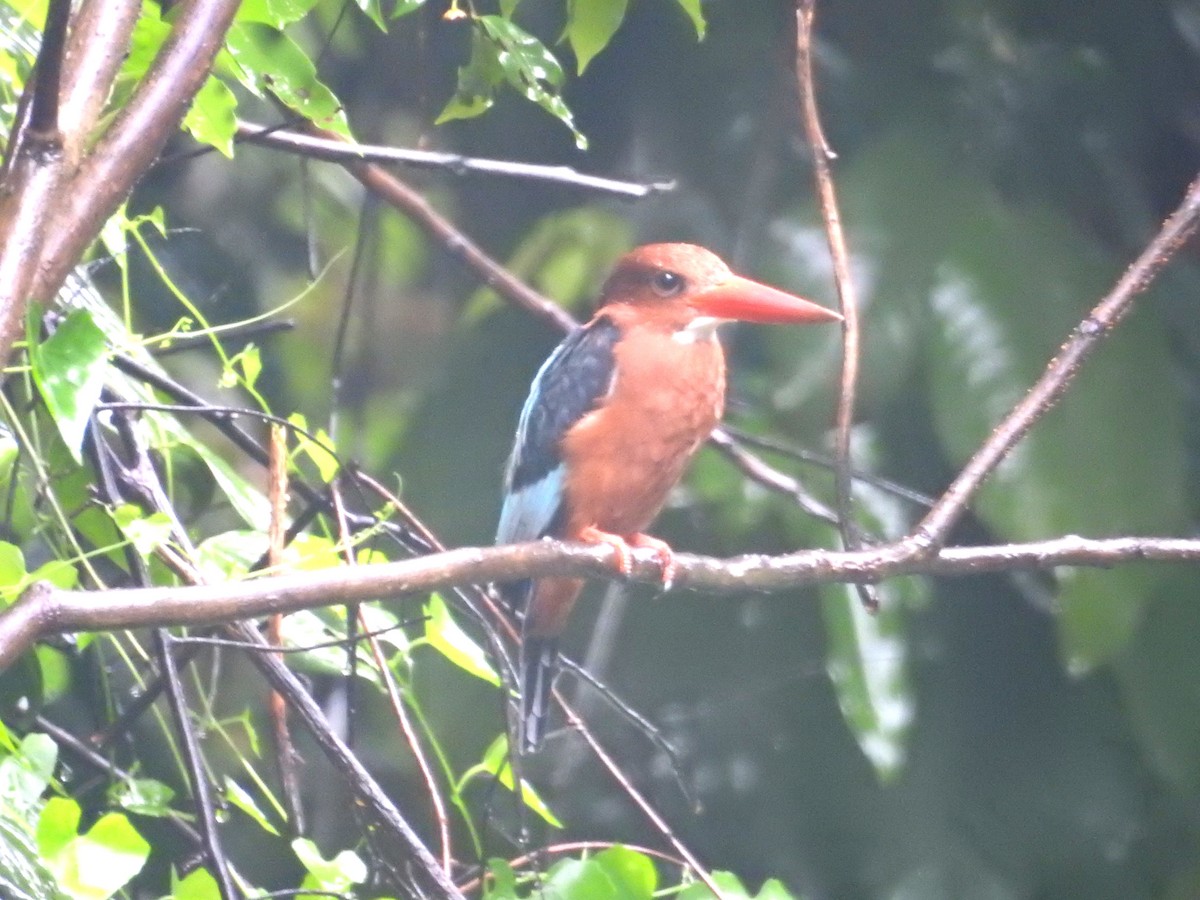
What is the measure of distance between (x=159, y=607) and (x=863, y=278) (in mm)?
1296

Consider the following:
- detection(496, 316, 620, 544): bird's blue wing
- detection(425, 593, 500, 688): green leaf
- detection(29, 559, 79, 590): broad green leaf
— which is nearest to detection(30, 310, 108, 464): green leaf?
detection(29, 559, 79, 590): broad green leaf

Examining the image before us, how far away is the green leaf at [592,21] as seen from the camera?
137 cm

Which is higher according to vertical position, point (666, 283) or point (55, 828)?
point (666, 283)

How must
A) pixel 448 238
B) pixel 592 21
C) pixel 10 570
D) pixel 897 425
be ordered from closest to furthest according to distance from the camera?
pixel 10 570 → pixel 592 21 → pixel 448 238 → pixel 897 425

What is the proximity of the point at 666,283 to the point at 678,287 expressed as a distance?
0.06 ft

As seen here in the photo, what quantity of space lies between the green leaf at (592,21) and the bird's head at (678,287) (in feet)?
2.32

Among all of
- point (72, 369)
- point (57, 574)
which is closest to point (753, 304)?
point (57, 574)

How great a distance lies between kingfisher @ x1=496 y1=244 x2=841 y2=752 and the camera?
1.98m

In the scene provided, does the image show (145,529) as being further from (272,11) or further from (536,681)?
(536,681)

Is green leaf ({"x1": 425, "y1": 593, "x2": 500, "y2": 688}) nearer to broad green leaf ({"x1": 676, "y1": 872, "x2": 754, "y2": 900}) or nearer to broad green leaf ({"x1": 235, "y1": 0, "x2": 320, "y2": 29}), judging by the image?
broad green leaf ({"x1": 676, "y1": 872, "x2": 754, "y2": 900})

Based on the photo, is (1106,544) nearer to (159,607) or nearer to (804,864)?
(159,607)

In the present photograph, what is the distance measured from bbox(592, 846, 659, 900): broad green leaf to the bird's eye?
904 millimetres

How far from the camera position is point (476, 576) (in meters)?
1.20

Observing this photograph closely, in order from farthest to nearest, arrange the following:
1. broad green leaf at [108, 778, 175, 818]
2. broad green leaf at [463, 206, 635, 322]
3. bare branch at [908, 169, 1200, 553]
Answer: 1. broad green leaf at [463, 206, 635, 322]
2. broad green leaf at [108, 778, 175, 818]
3. bare branch at [908, 169, 1200, 553]
